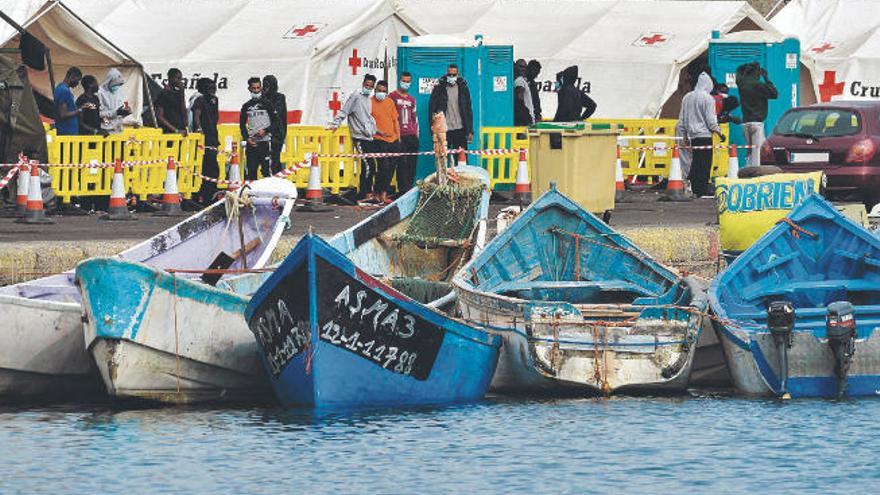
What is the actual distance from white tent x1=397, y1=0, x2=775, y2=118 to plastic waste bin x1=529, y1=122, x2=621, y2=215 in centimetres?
965

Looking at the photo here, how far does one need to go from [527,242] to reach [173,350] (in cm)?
439

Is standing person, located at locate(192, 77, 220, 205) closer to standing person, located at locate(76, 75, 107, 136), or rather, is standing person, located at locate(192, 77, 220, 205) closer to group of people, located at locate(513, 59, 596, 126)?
standing person, located at locate(76, 75, 107, 136)

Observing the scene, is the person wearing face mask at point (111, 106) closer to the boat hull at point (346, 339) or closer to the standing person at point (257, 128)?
the standing person at point (257, 128)

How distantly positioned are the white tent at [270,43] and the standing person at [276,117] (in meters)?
6.02

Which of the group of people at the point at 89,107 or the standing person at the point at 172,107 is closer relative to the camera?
the group of people at the point at 89,107

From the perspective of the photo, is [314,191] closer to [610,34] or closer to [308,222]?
[308,222]

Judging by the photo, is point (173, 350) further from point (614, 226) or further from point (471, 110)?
point (471, 110)

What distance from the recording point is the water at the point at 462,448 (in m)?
16.9

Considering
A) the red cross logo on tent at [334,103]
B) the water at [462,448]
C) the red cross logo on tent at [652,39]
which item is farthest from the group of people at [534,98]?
the water at [462,448]

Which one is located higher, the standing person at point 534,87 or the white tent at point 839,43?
the white tent at point 839,43

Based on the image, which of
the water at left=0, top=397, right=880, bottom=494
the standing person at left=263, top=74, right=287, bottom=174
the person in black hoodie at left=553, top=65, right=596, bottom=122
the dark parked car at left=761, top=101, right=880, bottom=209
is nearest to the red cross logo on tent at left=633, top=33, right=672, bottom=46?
the person in black hoodie at left=553, top=65, right=596, bottom=122

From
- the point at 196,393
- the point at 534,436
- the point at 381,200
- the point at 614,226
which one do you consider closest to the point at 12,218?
the point at 381,200

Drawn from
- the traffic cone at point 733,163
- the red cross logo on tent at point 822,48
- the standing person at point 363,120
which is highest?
the red cross logo on tent at point 822,48

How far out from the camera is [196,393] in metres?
20.0
